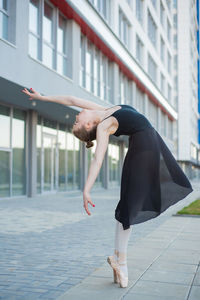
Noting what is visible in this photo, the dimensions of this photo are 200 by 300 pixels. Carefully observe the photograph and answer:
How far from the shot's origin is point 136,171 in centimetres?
346

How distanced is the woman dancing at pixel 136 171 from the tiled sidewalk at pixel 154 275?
192 mm

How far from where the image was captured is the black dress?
342 centimetres

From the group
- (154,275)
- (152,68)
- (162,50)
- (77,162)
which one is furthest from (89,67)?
(162,50)

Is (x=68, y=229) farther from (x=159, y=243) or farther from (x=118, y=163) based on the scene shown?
(x=118, y=163)

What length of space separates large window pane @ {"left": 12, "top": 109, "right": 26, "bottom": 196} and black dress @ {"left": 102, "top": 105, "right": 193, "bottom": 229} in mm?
12344

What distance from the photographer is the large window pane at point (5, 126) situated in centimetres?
1453

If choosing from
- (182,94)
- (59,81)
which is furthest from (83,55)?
(182,94)

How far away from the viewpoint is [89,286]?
11.6 ft

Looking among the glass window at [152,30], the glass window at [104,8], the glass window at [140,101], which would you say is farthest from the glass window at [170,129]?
the glass window at [104,8]

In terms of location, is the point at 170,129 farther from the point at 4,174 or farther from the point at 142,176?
the point at 142,176

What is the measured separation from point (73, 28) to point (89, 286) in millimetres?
15113

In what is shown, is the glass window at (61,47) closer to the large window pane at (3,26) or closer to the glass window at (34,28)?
the glass window at (34,28)

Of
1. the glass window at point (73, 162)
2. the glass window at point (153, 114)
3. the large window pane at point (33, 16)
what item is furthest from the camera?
the glass window at point (153, 114)

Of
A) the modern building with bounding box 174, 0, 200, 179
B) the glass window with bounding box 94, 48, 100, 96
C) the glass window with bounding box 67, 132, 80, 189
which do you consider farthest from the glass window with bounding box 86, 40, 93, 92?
the modern building with bounding box 174, 0, 200, 179
